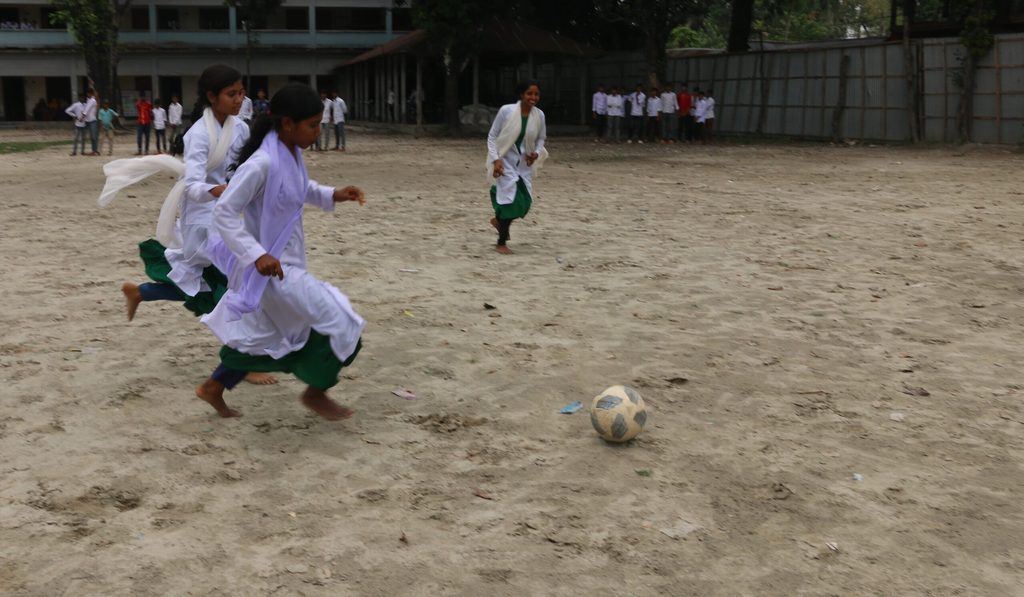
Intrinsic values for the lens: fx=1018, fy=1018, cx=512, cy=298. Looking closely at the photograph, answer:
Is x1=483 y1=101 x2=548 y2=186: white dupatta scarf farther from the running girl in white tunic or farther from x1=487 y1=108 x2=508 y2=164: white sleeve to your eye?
the running girl in white tunic

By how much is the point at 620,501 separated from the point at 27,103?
1858 inches

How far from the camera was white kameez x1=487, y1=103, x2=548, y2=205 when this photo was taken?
29.9ft

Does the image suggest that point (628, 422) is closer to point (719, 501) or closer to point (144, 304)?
point (719, 501)

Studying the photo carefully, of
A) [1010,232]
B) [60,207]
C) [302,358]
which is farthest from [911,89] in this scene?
[302,358]

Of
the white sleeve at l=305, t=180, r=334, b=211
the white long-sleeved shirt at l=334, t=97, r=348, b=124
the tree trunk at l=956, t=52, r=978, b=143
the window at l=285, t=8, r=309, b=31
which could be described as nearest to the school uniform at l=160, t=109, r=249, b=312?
the white sleeve at l=305, t=180, r=334, b=211

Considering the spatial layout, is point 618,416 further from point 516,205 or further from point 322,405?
point 516,205

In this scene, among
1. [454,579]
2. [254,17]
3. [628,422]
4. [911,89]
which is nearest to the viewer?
[454,579]

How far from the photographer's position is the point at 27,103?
1756 inches

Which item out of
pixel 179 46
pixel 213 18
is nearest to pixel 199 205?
pixel 179 46

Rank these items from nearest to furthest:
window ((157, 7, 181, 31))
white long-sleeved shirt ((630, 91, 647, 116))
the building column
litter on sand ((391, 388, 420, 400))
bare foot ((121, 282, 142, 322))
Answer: litter on sand ((391, 388, 420, 400)), bare foot ((121, 282, 142, 322)), white long-sleeved shirt ((630, 91, 647, 116)), the building column, window ((157, 7, 181, 31))

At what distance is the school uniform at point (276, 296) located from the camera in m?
4.16

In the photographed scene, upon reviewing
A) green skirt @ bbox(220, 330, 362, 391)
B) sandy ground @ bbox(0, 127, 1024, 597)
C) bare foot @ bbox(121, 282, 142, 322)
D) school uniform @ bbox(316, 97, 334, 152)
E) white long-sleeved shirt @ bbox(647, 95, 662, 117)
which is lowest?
sandy ground @ bbox(0, 127, 1024, 597)

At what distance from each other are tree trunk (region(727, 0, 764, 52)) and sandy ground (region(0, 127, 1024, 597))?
81.2 ft

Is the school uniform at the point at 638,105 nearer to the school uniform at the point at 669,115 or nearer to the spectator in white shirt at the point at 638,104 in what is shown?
the spectator in white shirt at the point at 638,104
